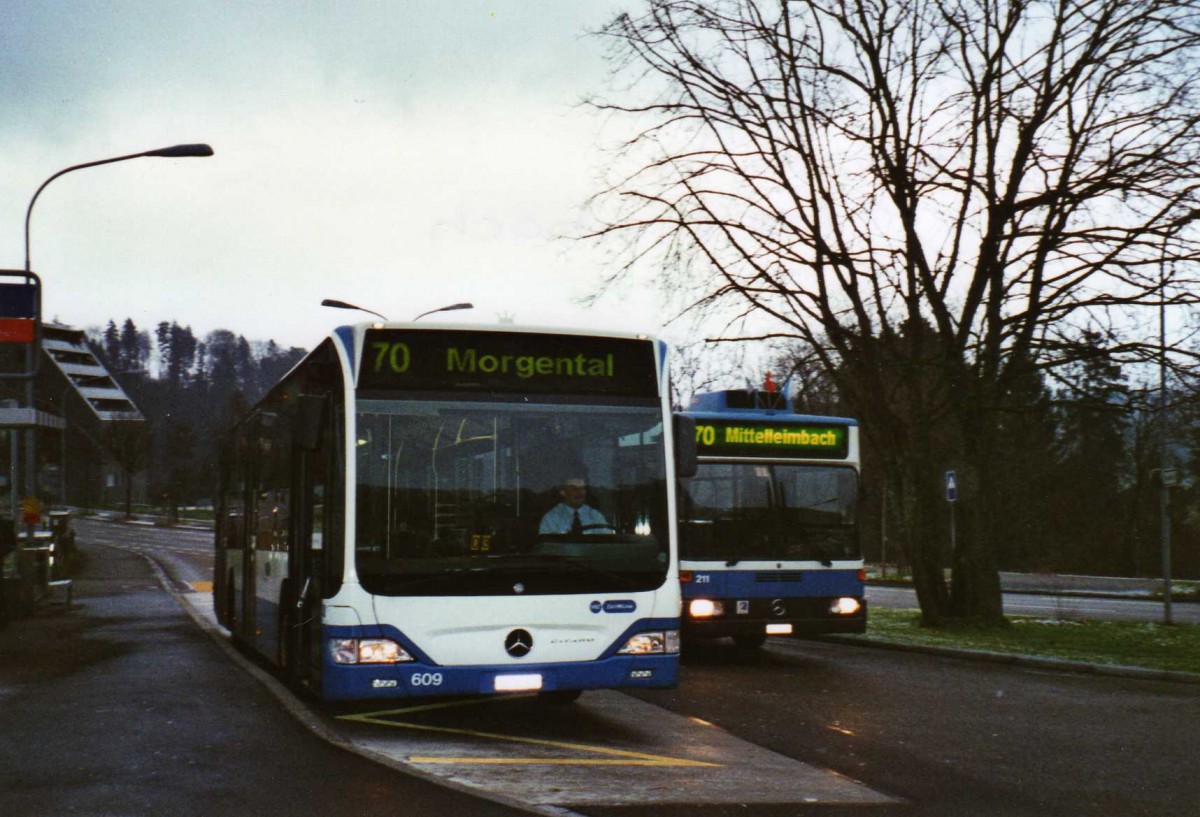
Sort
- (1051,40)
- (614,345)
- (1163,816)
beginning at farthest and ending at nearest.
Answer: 1. (1051,40)
2. (614,345)
3. (1163,816)

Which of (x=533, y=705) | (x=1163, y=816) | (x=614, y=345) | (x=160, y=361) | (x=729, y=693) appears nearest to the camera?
(x=1163, y=816)

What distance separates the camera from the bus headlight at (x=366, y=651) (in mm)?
9523

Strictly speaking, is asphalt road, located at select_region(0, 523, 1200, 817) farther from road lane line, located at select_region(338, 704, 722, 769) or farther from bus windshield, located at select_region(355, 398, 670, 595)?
bus windshield, located at select_region(355, 398, 670, 595)

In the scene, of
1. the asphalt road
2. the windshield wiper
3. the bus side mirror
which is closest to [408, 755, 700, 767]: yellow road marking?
the asphalt road

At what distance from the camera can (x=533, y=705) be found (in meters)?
12.2

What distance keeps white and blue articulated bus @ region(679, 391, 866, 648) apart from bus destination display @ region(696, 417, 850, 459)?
12 mm

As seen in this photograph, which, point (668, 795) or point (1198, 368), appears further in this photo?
point (1198, 368)

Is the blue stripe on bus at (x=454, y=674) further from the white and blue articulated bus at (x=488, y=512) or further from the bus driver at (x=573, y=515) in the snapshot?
the bus driver at (x=573, y=515)

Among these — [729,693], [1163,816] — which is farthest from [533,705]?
[1163,816]

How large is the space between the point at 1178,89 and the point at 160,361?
17404 cm

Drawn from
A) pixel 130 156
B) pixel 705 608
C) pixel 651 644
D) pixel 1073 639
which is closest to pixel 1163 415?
pixel 1073 639

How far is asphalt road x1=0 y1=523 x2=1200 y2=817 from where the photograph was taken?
24.6ft

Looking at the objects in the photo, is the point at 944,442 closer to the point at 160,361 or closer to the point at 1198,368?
the point at 1198,368

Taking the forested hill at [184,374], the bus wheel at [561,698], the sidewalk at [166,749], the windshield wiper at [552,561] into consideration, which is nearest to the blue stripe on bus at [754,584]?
the bus wheel at [561,698]
